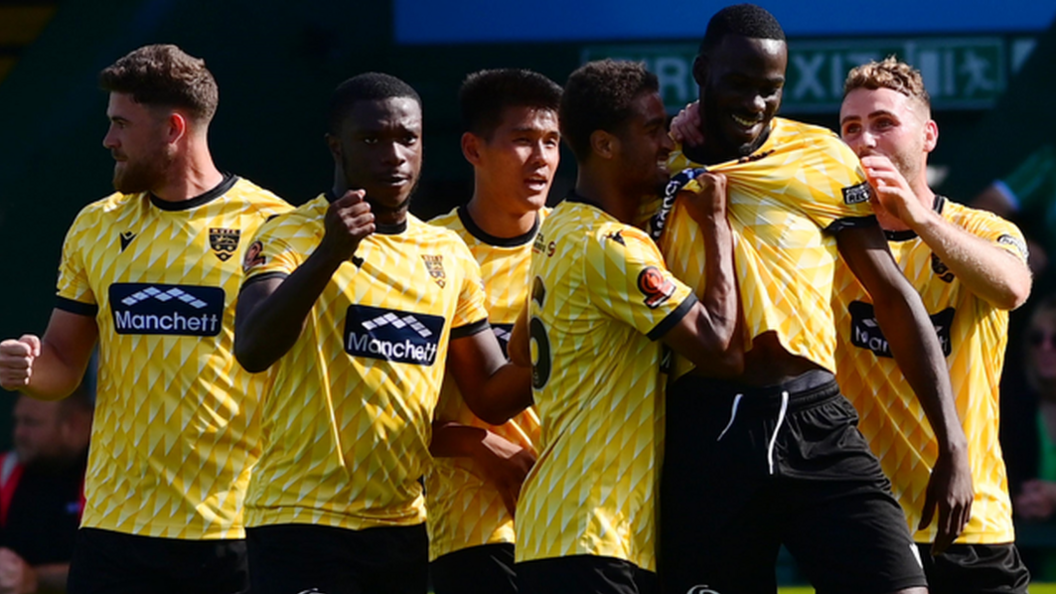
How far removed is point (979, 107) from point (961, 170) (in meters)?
0.39

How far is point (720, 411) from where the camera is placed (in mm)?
4117

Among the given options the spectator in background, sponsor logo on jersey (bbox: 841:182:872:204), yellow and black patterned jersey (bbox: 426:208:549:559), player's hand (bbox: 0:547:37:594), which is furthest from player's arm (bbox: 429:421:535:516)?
player's hand (bbox: 0:547:37:594)

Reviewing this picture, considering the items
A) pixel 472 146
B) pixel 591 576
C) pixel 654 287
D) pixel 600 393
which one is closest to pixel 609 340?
pixel 600 393

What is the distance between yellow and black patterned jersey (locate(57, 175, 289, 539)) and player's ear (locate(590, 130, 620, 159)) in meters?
1.36

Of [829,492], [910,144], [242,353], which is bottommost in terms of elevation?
[829,492]

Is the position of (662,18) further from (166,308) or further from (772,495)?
(772,495)

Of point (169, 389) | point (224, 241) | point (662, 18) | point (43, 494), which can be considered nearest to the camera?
point (169, 389)

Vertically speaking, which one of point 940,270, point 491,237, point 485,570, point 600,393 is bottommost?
point 485,570

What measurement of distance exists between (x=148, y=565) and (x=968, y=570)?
2.45 m

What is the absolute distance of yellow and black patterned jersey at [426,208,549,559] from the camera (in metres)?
5.08

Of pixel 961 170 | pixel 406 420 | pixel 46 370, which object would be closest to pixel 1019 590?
pixel 406 420

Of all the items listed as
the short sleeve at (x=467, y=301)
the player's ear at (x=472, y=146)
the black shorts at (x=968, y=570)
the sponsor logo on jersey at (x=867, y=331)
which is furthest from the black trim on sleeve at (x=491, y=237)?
the black shorts at (x=968, y=570)

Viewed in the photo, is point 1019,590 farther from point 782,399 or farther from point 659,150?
point 659,150

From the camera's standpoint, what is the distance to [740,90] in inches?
166
